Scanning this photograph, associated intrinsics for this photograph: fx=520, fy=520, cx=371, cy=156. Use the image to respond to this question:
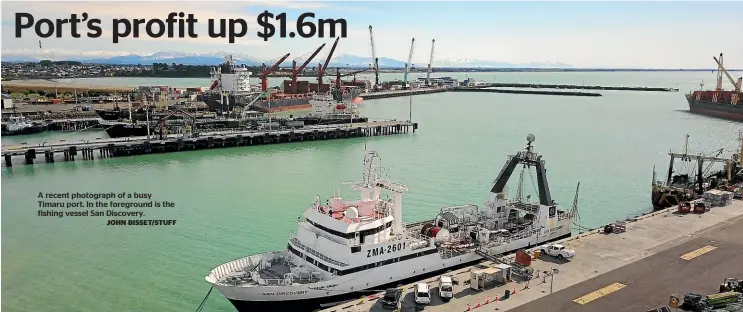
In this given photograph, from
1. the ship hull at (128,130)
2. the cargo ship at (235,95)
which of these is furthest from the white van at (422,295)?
the cargo ship at (235,95)

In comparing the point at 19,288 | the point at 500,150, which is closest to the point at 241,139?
the point at 500,150

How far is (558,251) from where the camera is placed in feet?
72.0

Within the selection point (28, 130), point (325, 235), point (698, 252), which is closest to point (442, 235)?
point (325, 235)

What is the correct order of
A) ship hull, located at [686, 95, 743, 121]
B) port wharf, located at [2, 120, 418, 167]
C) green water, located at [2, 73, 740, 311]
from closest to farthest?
green water, located at [2, 73, 740, 311] < port wharf, located at [2, 120, 418, 167] < ship hull, located at [686, 95, 743, 121]

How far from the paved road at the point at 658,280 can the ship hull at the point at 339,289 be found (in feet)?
16.4

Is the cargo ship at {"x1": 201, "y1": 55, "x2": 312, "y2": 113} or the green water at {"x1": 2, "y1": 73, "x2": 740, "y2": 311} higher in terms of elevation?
the cargo ship at {"x1": 201, "y1": 55, "x2": 312, "y2": 113}

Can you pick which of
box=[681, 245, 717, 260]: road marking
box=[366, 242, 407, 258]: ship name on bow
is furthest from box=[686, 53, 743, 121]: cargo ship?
box=[366, 242, 407, 258]: ship name on bow

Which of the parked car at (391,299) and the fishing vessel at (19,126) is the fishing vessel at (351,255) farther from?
the fishing vessel at (19,126)

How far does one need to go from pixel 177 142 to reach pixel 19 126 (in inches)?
1024

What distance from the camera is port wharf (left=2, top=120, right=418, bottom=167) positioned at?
49938 mm

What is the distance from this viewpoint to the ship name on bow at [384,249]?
19844 millimetres

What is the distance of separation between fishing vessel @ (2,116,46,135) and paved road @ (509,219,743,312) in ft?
233

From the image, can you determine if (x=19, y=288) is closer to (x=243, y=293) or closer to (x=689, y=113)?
(x=243, y=293)

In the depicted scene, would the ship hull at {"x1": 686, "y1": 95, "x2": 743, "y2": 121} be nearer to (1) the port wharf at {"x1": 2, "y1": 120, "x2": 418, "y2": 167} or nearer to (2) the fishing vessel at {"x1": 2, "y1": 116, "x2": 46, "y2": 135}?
(1) the port wharf at {"x1": 2, "y1": 120, "x2": 418, "y2": 167}
